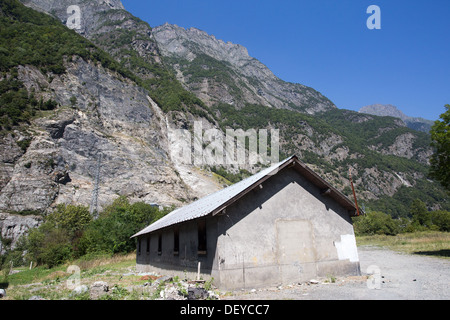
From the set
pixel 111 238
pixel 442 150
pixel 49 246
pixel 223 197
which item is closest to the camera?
pixel 223 197

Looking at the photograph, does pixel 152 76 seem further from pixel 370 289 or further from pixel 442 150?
pixel 370 289

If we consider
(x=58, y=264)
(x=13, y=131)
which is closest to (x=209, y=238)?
(x=58, y=264)

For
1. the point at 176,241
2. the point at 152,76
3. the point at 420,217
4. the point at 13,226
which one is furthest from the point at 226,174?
the point at 176,241

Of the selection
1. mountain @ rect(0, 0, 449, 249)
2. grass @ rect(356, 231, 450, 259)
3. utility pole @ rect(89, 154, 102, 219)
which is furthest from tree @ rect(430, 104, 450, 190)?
utility pole @ rect(89, 154, 102, 219)

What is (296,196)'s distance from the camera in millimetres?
12930

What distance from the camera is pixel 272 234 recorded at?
38.4 ft

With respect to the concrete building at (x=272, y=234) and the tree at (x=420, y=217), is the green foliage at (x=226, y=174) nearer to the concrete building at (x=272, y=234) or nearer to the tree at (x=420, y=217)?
the tree at (x=420, y=217)

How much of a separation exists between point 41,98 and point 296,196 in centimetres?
6428

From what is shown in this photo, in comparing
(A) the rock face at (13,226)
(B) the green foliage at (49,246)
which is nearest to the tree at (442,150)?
(B) the green foliage at (49,246)

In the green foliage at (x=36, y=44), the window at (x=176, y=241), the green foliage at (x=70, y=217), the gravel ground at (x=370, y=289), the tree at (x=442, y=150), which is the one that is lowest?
the gravel ground at (x=370, y=289)

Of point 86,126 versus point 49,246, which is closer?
point 49,246

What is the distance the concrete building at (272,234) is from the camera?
1067 cm
